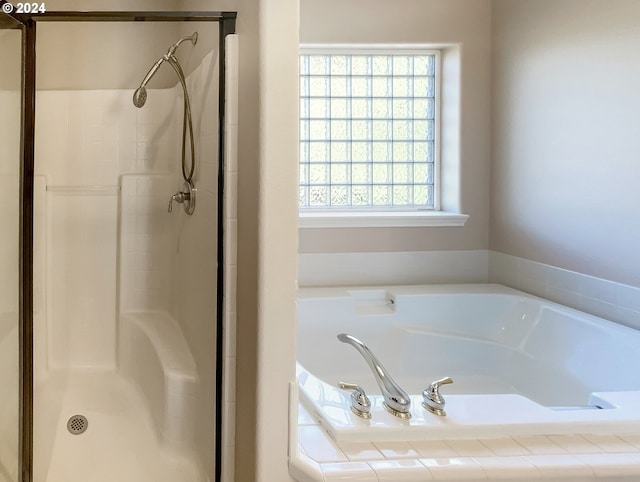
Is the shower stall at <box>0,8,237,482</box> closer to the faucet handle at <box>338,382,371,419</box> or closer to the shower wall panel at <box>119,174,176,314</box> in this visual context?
the shower wall panel at <box>119,174,176,314</box>

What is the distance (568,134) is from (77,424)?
2.40 metres

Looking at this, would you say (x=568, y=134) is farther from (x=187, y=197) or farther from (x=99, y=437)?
(x=99, y=437)

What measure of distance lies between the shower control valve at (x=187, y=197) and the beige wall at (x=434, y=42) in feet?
2.33

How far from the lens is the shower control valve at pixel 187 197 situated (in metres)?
2.22

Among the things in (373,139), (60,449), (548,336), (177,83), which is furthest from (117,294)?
(548,336)

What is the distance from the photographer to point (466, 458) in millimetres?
1191

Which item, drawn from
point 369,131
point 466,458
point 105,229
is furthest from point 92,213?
point 466,458

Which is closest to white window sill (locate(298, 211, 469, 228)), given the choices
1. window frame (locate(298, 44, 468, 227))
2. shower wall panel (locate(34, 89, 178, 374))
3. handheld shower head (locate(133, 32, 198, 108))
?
window frame (locate(298, 44, 468, 227))

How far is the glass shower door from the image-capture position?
1.79 metres

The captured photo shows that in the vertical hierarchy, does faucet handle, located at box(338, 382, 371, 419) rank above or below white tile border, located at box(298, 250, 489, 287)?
below

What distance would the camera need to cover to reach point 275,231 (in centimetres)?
125

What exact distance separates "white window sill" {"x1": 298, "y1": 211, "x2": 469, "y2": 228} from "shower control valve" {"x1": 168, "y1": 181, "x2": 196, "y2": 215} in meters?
0.66

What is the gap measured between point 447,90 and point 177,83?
57.9 inches

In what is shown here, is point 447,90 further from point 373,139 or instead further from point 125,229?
point 125,229
